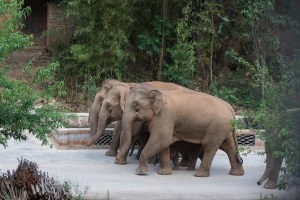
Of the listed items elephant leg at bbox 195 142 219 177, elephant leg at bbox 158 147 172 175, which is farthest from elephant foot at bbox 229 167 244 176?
elephant leg at bbox 158 147 172 175

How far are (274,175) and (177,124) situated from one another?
1789 millimetres

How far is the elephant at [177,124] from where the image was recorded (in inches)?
428

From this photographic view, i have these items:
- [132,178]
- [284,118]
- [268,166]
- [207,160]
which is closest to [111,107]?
[132,178]

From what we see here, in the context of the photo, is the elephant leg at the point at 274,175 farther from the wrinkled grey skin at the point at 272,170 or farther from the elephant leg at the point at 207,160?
the elephant leg at the point at 207,160

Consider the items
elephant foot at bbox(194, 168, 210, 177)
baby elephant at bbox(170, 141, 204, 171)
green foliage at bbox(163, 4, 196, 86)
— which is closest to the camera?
elephant foot at bbox(194, 168, 210, 177)

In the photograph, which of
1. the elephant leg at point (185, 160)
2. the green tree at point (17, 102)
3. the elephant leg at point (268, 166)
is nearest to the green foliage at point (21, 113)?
the green tree at point (17, 102)

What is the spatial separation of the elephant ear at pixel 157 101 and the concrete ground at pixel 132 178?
97cm

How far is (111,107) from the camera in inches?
479

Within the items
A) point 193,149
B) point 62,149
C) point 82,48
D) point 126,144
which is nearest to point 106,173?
point 126,144

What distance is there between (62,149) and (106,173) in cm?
247

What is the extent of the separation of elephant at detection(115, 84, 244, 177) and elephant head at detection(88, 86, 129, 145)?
0.99m

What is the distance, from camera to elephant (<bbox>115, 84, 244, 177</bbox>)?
10867 mm

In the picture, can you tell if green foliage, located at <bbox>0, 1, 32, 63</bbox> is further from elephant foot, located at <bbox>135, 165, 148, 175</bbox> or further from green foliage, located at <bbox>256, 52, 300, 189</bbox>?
elephant foot, located at <bbox>135, 165, 148, 175</bbox>

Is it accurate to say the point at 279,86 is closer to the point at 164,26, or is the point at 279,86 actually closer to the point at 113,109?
the point at 113,109
